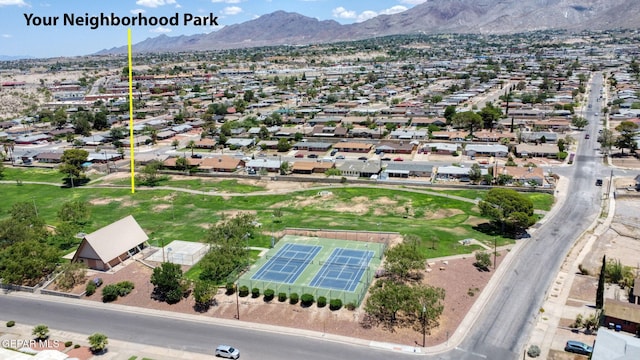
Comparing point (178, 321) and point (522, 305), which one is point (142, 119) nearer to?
point (178, 321)

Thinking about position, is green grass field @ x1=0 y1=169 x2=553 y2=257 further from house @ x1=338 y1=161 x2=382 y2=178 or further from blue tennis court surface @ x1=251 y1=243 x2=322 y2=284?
house @ x1=338 y1=161 x2=382 y2=178

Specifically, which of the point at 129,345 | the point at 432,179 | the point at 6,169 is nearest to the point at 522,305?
the point at 129,345

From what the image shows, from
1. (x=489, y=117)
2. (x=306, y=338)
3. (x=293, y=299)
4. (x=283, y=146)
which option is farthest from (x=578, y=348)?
(x=489, y=117)

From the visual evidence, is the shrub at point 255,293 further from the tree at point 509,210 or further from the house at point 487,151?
the house at point 487,151

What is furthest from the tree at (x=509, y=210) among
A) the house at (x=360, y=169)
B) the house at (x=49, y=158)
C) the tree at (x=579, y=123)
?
the house at (x=49, y=158)

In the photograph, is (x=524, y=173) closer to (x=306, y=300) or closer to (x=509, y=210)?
(x=509, y=210)

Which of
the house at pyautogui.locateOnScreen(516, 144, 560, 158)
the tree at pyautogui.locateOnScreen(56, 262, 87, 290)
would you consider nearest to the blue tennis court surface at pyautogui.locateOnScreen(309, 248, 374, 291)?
the tree at pyautogui.locateOnScreen(56, 262, 87, 290)
